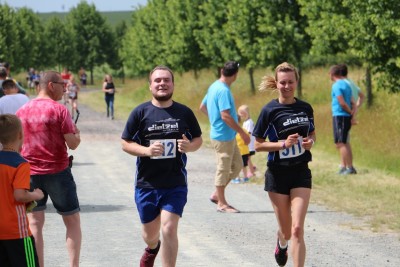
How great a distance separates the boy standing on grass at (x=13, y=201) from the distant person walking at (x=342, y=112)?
1111cm

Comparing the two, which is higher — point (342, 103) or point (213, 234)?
point (342, 103)

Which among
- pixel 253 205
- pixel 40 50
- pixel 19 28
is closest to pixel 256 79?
pixel 253 205

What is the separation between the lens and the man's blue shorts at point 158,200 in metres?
8.11

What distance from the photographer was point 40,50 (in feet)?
341

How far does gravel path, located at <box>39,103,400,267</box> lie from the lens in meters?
9.57

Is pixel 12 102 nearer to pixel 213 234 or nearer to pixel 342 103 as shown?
pixel 213 234

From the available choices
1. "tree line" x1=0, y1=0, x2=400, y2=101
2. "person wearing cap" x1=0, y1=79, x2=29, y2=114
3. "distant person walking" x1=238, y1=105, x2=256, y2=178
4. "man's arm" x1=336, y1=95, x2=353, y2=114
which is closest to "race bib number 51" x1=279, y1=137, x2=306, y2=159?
"person wearing cap" x1=0, y1=79, x2=29, y2=114

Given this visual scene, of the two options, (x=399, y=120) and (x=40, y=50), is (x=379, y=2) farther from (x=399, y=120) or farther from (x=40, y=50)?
(x=40, y=50)

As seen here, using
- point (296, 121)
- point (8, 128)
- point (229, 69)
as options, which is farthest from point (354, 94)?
point (8, 128)

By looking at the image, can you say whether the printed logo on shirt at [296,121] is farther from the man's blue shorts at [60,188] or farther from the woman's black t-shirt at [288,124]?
the man's blue shorts at [60,188]

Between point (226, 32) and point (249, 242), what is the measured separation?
28738mm

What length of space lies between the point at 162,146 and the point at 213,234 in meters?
3.29

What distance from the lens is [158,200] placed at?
8164 mm

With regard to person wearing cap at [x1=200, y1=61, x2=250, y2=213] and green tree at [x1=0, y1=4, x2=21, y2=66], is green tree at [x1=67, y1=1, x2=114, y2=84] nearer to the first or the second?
green tree at [x1=0, y1=4, x2=21, y2=66]
